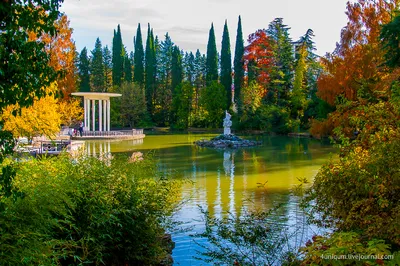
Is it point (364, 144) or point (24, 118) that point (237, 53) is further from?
point (364, 144)

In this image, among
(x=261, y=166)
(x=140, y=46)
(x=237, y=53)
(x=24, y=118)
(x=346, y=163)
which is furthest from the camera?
(x=140, y=46)

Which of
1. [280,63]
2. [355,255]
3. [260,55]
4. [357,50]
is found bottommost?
[355,255]

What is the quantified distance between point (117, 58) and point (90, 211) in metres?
45.6

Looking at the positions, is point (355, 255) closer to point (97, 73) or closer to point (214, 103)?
point (214, 103)

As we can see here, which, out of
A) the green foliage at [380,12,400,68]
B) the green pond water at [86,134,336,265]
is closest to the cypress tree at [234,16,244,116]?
the green pond water at [86,134,336,265]

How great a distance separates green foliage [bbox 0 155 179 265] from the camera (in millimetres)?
3682

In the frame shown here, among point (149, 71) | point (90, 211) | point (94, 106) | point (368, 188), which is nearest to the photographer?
point (368, 188)

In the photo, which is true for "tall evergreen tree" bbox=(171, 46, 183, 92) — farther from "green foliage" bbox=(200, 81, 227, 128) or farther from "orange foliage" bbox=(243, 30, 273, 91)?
"orange foliage" bbox=(243, 30, 273, 91)

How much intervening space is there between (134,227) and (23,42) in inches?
113

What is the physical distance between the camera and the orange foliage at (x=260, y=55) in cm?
4097

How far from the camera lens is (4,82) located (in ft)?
9.54

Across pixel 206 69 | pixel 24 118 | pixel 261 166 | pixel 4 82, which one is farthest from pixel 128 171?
pixel 206 69

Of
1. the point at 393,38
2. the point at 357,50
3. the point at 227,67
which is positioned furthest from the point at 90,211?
the point at 227,67

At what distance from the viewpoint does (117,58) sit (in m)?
48.3
